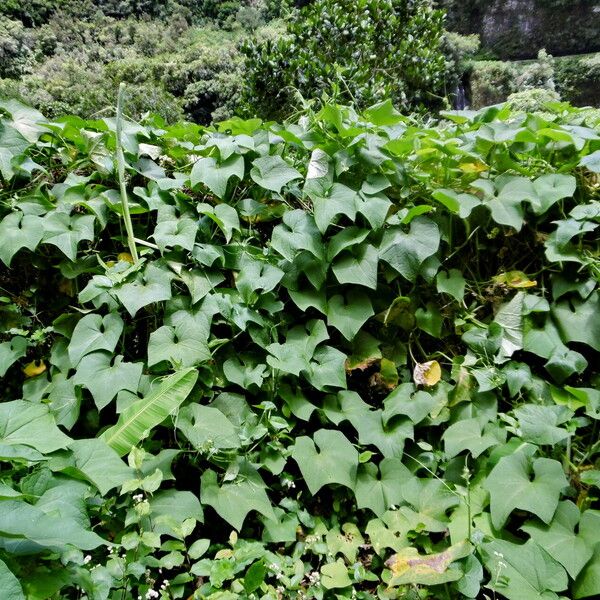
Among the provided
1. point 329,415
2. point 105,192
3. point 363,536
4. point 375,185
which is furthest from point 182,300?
point 363,536

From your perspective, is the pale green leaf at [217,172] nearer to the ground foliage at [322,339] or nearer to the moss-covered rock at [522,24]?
the ground foliage at [322,339]

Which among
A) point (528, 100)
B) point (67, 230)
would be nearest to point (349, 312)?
point (67, 230)

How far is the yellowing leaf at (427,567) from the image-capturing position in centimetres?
119

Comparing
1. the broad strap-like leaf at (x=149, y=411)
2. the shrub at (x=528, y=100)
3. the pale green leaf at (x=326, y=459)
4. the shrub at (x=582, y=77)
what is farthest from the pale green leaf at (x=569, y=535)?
the shrub at (x=582, y=77)

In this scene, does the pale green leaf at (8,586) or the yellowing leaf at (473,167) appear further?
the yellowing leaf at (473,167)

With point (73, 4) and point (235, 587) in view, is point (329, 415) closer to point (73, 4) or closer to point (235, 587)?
point (235, 587)

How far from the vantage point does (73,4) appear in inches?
627

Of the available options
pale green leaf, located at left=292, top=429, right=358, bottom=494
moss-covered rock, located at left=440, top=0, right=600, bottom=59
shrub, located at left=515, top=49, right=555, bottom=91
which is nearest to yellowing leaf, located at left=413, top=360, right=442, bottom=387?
pale green leaf, located at left=292, top=429, right=358, bottom=494

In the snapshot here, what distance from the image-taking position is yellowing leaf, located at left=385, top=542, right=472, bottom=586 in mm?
1193

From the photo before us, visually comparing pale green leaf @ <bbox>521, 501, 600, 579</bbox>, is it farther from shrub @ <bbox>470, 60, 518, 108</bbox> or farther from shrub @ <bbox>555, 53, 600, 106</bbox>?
shrub @ <bbox>555, 53, 600, 106</bbox>

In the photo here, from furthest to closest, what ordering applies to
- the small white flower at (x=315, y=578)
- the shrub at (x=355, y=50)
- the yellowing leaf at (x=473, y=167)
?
the shrub at (x=355, y=50) < the yellowing leaf at (x=473, y=167) < the small white flower at (x=315, y=578)

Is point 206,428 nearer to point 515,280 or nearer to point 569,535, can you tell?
point 569,535

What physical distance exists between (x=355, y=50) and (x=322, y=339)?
5254mm

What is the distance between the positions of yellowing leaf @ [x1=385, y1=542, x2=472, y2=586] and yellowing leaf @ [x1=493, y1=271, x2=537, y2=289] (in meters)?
0.98
